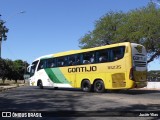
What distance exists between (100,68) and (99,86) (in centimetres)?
133

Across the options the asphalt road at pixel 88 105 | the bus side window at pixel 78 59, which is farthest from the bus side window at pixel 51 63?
the asphalt road at pixel 88 105

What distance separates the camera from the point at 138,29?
43094 millimetres

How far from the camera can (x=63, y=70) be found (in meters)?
29.5

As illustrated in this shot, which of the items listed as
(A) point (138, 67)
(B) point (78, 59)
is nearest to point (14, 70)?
(B) point (78, 59)

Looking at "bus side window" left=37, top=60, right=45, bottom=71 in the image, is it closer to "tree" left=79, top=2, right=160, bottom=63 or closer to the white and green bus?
the white and green bus

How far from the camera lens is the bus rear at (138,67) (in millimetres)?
23484

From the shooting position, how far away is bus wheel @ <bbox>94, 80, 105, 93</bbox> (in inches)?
1007

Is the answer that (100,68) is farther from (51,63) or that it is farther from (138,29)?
(138,29)

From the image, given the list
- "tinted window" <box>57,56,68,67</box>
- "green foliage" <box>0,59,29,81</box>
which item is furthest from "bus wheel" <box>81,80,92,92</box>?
"green foliage" <box>0,59,29,81</box>

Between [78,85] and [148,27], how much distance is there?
17422 millimetres

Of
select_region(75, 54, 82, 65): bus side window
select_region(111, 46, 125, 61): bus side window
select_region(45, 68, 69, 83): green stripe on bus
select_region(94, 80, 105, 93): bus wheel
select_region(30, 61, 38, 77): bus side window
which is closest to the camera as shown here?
select_region(111, 46, 125, 61): bus side window

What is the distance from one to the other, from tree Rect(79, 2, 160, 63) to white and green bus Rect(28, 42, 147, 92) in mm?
14626

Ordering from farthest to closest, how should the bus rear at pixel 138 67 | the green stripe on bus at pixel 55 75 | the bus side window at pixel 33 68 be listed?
the bus side window at pixel 33 68 < the green stripe on bus at pixel 55 75 < the bus rear at pixel 138 67

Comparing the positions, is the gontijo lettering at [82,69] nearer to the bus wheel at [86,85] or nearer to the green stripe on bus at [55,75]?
the bus wheel at [86,85]
